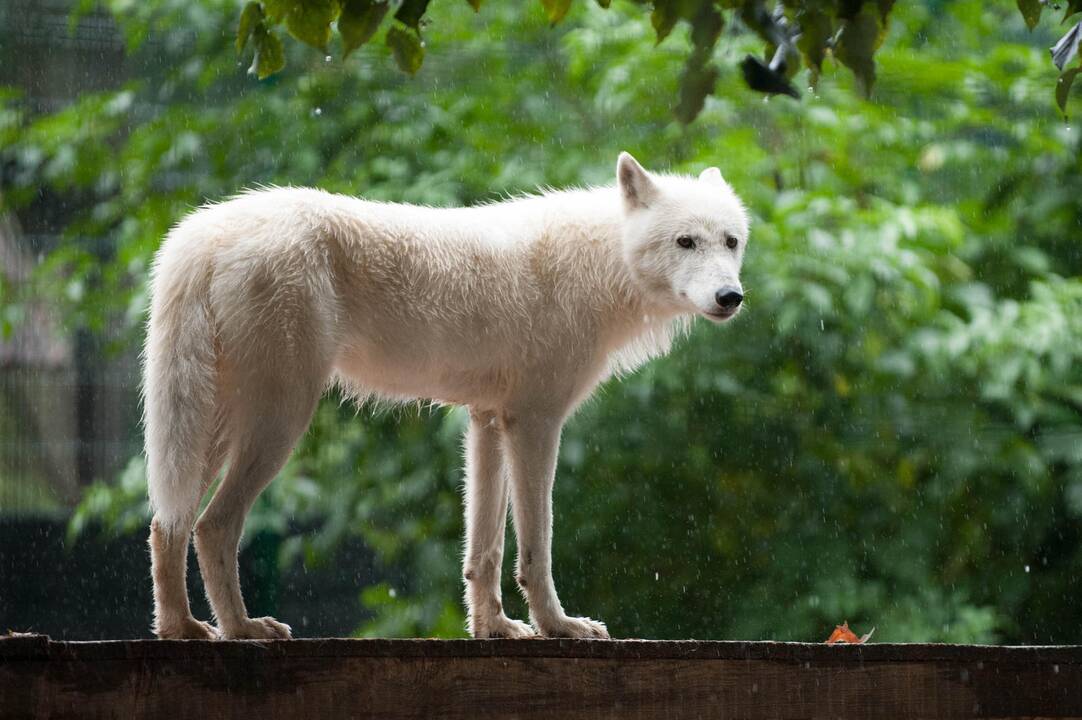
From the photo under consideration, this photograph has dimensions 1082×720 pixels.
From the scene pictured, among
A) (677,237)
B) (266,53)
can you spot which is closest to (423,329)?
(677,237)

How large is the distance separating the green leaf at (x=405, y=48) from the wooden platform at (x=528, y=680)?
3.90 feet

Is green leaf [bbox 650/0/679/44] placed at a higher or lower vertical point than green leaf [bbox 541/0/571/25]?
lower

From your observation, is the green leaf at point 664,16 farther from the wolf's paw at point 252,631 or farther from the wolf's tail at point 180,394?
the wolf's paw at point 252,631

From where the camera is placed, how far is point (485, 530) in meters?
3.60

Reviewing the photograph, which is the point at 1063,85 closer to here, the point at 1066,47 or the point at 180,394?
the point at 1066,47

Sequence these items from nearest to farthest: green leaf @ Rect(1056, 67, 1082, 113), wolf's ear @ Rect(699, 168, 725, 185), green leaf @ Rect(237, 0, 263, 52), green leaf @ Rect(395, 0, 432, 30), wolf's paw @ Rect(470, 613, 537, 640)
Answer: green leaf @ Rect(395, 0, 432, 30) → green leaf @ Rect(237, 0, 263, 52) → green leaf @ Rect(1056, 67, 1082, 113) → wolf's paw @ Rect(470, 613, 537, 640) → wolf's ear @ Rect(699, 168, 725, 185)

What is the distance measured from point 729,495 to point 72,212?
3.53 meters

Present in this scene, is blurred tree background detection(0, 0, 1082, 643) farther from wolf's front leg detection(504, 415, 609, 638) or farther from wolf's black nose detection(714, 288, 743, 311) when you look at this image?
wolf's black nose detection(714, 288, 743, 311)

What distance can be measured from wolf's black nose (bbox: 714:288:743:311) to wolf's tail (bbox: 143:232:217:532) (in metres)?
1.33

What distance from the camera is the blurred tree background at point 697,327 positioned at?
19.7ft


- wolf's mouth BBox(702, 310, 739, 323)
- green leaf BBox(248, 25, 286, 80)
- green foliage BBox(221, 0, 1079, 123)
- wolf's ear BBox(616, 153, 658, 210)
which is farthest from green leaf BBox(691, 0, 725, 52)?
wolf's ear BBox(616, 153, 658, 210)

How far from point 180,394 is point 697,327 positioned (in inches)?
141

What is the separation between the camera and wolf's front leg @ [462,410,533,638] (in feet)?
11.6

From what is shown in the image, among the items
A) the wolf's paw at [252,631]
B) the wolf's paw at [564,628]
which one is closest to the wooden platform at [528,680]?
the wolf's paw at [252,631]
